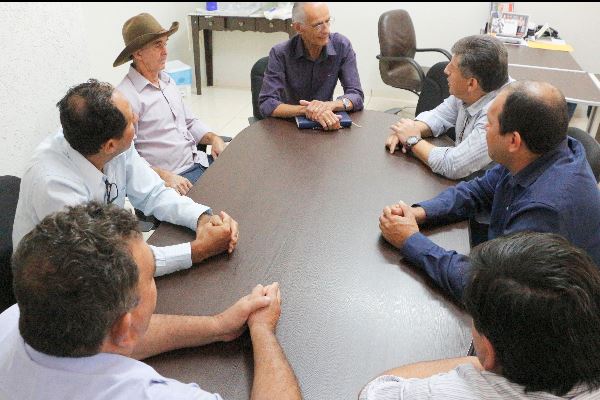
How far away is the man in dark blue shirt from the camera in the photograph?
4.34 feet

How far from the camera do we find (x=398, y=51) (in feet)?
13.5

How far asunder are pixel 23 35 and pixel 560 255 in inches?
95.3

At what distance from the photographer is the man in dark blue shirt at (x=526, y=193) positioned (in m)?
1.32

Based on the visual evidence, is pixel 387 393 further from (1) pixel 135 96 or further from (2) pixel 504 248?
(1) pixel 135 96

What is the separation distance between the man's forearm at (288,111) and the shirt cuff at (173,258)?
122cm

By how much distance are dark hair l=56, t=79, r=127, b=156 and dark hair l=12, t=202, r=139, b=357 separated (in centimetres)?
71

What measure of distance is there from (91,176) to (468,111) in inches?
59.9

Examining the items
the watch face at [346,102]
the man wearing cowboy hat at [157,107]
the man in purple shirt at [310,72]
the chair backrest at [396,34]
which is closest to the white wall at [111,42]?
the man wearing cowboy hat at [157,107]

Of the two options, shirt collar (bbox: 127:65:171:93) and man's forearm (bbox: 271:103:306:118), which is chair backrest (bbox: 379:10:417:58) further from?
shirt collar (bbox: 127:65:171:93)

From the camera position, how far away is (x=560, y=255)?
768mm

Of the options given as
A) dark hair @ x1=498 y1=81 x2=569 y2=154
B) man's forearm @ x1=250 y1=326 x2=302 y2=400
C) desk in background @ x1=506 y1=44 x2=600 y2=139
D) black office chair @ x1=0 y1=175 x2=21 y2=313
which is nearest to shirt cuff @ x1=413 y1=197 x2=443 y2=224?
dark hair @ x1=498 y1=81 x2=569 y2=154

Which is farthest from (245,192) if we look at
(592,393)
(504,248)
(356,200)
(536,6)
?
(536,6)

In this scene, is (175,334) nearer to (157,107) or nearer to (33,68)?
(157,107)

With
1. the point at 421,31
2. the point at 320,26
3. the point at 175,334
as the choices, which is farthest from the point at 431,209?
the point at 421,31
